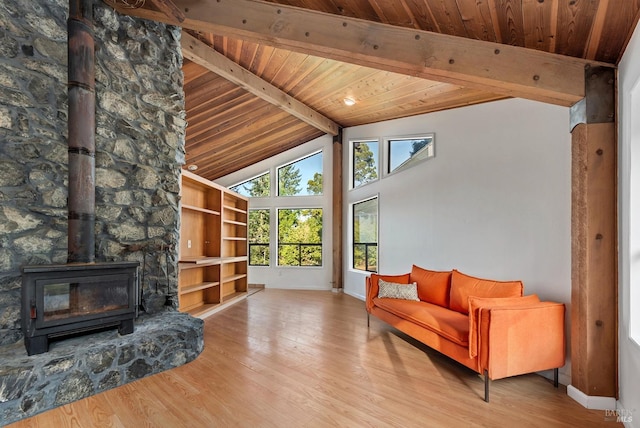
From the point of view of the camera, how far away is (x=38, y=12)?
2.51 metres

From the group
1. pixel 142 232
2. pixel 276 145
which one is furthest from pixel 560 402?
pixel 276 145

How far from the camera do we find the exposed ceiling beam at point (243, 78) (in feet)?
12.9

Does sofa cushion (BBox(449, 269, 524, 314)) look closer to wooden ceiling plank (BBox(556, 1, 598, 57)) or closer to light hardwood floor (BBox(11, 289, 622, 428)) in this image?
light hardwood floor (BBox(11, 289, 622, 428))

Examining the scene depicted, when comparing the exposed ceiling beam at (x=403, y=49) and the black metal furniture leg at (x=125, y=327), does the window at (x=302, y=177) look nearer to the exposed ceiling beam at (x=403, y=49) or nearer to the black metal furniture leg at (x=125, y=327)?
the exposed ceiling beam at (x=403, y=49)

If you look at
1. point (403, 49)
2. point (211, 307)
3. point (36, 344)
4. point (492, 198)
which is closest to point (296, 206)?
point (211, 307)

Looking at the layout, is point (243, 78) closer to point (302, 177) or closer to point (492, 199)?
point (302, 177)

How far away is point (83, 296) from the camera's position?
8.17 ft

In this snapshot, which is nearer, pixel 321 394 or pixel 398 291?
pixel 321 394

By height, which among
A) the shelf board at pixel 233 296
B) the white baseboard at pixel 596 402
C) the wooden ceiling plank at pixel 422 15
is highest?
the wooden ceiling plank at pixel 422 15

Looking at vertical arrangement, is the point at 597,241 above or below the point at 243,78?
below

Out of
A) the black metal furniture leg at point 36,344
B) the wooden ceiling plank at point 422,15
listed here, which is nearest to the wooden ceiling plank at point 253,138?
the wooden ceiling plank at point 422,15

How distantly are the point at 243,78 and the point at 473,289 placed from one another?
401cm

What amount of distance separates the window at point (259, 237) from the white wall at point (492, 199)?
3.39 meters

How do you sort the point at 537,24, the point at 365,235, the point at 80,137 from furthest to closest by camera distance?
the point at 365,235, the point at 80,137, the point at 537,24
